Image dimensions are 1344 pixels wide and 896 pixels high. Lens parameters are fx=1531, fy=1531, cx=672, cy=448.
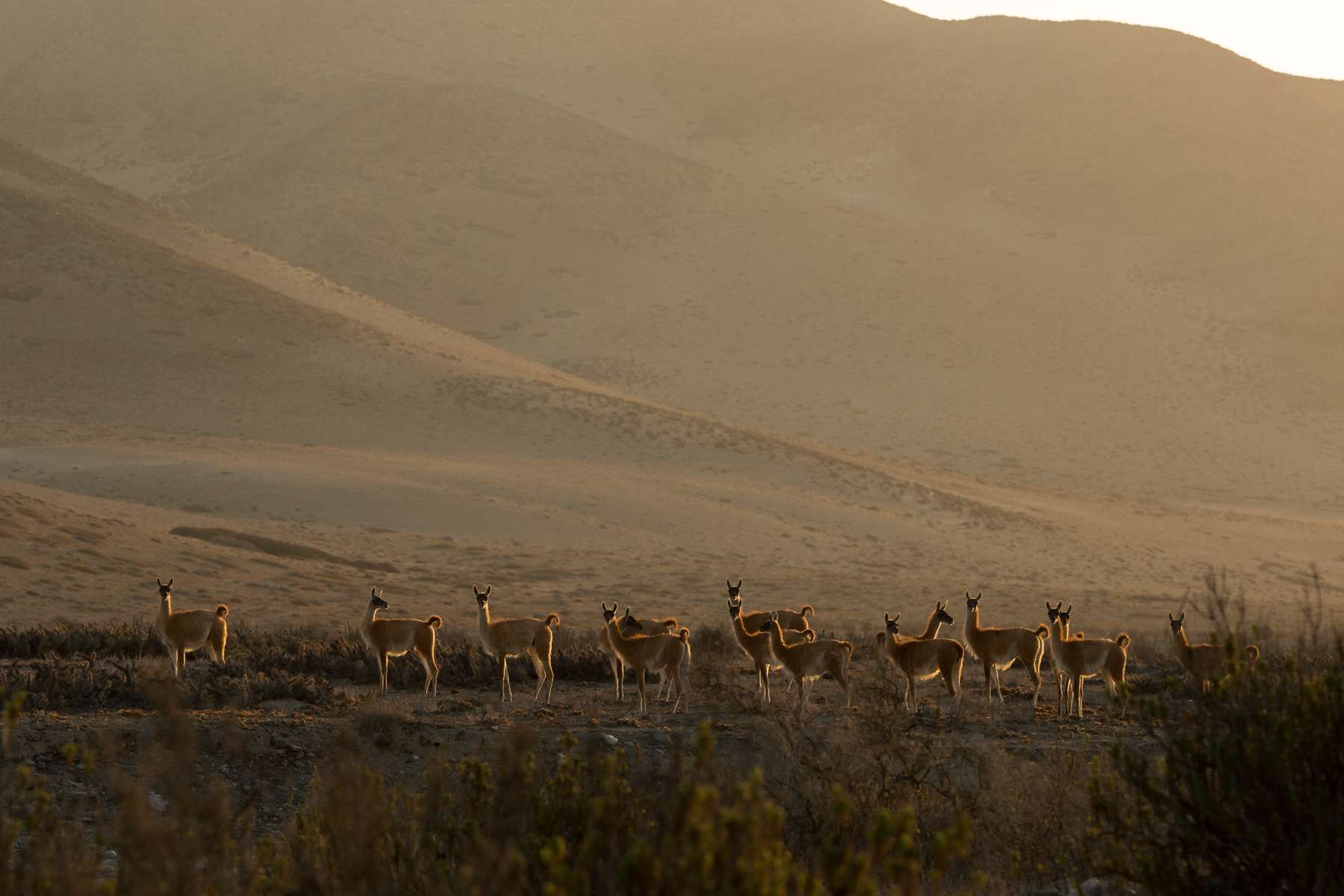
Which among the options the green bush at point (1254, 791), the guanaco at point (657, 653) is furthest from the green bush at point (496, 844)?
the guanaco at point (657, 653)

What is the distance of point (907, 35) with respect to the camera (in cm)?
13038

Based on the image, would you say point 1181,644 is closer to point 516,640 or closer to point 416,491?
point 516,640

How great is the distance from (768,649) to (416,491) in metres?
22.4

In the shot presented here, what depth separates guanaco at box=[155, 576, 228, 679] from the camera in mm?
15852

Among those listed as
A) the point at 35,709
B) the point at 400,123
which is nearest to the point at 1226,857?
the point at 35,709

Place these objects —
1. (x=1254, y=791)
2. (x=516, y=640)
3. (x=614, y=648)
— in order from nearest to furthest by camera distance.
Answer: (x=1254, y=791) → (x=614, y=648) → (x=516, y=640)

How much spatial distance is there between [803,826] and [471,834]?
3.65 metres

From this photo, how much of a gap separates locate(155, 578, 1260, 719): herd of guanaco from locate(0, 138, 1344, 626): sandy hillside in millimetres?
8224

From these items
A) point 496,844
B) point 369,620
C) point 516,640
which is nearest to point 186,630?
point 369,620

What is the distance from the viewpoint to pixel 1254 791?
592 centimetres

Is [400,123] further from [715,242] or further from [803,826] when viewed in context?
[803,826]

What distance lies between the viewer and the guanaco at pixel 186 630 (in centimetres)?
1585

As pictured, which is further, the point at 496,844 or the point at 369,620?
the point at 369,620

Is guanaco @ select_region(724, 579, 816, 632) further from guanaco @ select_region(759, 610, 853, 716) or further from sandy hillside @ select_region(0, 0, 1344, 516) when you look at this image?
sandy hillside @ select_region(0, 0, 1344, 516)
